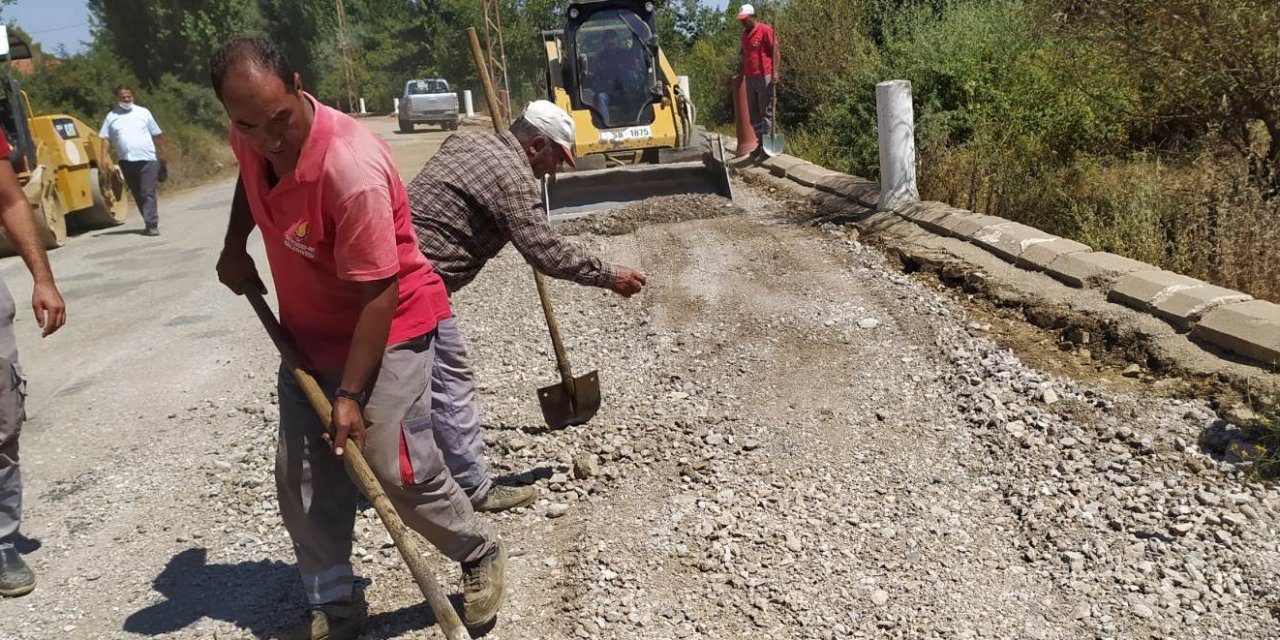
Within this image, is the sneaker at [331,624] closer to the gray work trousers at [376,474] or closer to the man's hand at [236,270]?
the gray work trousers at [376,474]

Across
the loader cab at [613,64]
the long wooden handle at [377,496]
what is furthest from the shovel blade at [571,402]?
the loader cab at [613,64]

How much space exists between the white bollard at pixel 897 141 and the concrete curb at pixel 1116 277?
0.21 m

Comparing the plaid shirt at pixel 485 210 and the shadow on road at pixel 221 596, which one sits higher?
the plaid shirt at pixel 485 210

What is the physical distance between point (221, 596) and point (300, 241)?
5.00 feet

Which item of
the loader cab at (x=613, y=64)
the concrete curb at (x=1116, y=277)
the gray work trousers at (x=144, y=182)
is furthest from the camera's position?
the gray work trousers at (x=144, y=182)

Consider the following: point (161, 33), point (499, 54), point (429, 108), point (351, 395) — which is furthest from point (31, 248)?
point (161, 33)

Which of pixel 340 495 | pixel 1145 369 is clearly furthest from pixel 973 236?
pixel 340 495

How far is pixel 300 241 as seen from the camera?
271cm

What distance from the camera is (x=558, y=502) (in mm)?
4172

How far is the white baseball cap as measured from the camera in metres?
3.62

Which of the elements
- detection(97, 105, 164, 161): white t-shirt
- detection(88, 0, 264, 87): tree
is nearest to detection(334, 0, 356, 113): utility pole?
detection(88, 0, 264, 87): tree

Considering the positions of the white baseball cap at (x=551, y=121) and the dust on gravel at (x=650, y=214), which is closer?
the white baseball cap at (x=551, y=121)

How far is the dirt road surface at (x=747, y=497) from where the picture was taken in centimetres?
327

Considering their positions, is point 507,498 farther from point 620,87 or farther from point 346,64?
point 346,64
